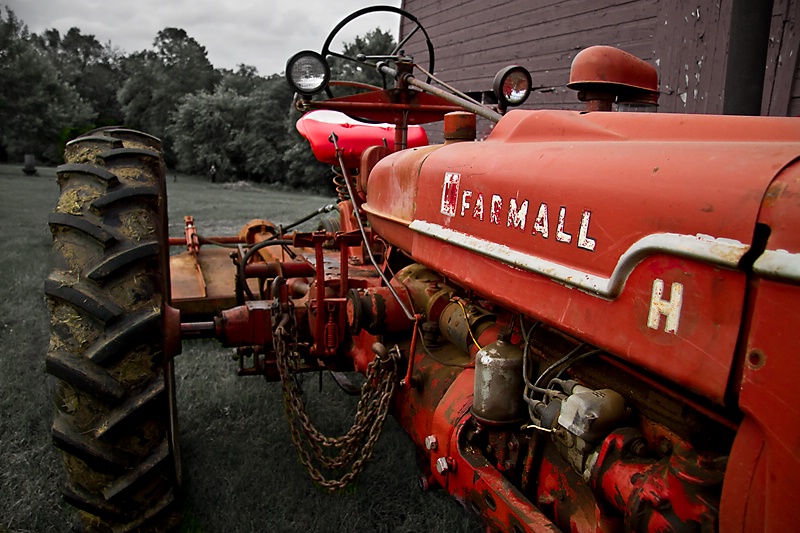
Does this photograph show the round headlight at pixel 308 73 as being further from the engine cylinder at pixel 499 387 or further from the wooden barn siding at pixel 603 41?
the wooden barn siding at pixel 603 41

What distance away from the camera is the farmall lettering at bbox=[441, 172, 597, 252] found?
1.25 metres

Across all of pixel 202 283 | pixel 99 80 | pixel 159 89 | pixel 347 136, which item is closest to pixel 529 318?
pixel 347 136

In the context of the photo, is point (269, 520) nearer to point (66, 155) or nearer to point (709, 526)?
point (66, 155)

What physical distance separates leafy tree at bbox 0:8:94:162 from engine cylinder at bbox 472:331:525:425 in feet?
97.5

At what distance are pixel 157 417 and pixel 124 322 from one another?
0.35m

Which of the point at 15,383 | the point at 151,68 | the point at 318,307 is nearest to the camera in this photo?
the point at 318,307

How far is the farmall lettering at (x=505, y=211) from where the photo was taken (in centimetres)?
125

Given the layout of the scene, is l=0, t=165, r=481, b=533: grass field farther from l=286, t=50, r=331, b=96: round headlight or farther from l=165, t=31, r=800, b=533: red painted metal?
l=286, t=50, r=331, b=96: round headlight

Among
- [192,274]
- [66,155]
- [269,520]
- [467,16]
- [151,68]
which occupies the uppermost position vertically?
[151,68]

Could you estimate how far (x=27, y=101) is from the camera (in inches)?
1034

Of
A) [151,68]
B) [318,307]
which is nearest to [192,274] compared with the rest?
[318,307]

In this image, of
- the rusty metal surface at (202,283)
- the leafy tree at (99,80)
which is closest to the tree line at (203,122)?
the leafy tree at (99,80)

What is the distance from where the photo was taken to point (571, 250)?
1271 mm

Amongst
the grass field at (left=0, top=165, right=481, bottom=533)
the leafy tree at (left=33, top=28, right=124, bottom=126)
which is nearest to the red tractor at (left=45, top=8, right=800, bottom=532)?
the grass field at (left=0, top=165, right=481, bottom=533)
